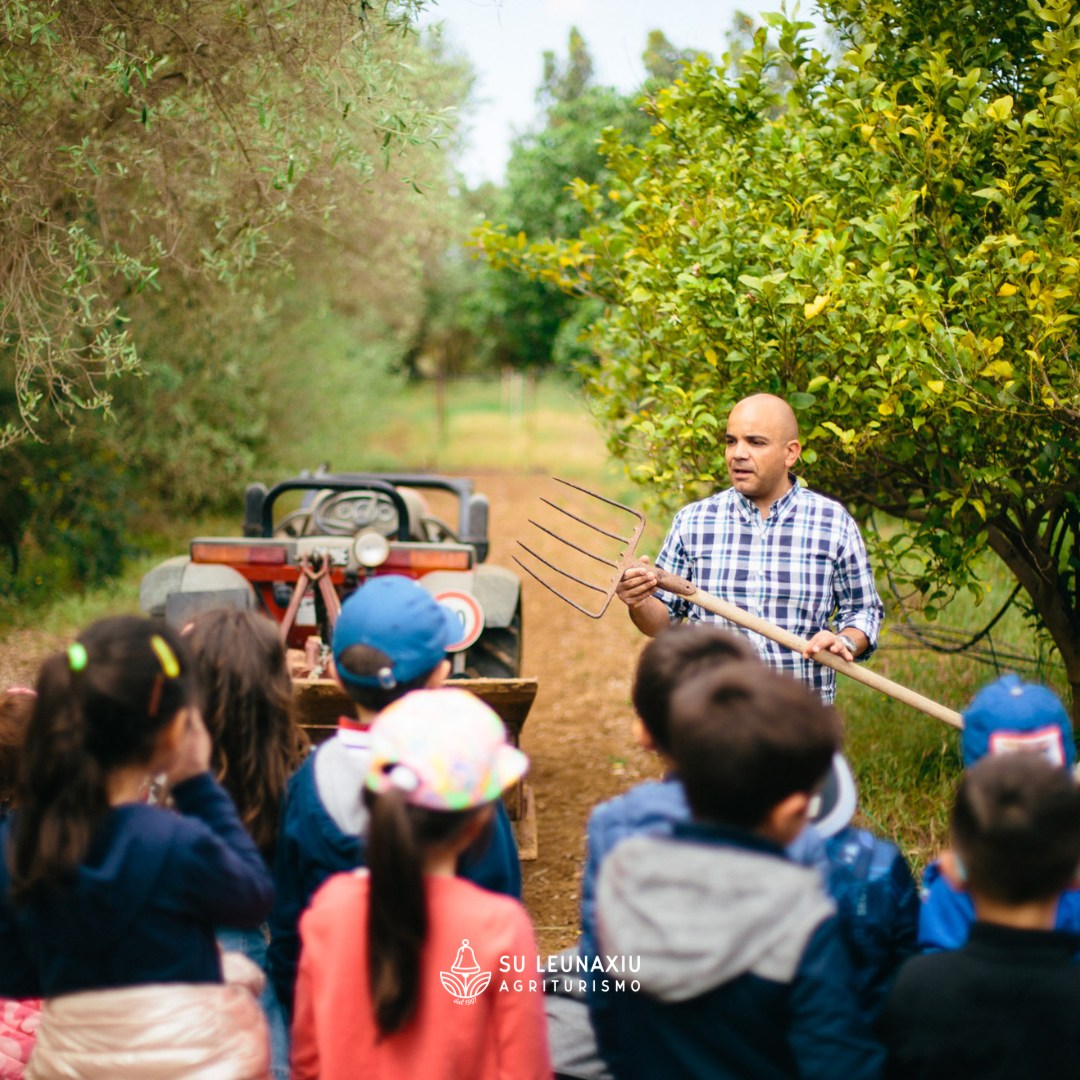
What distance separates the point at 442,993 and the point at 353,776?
1.69ft

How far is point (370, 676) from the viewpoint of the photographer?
222 cm

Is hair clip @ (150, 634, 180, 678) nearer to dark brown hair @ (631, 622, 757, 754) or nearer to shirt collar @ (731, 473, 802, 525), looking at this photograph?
dark brown hair @ (631, 622, 757, 754)

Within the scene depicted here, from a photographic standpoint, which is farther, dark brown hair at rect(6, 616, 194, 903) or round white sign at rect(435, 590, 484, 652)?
round white sign at rect(435, 590, 484, 652)

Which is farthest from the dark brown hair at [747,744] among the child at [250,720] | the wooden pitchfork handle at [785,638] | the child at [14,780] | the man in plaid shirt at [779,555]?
the child at [14,780]

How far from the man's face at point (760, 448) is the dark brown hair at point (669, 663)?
1.29 meters

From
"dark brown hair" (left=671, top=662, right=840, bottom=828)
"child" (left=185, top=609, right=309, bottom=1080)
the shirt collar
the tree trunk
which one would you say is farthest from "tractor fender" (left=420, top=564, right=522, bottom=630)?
"dark brown hair" (left=671, top=662, right=840, bottom=828)

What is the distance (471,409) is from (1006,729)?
22468 mm

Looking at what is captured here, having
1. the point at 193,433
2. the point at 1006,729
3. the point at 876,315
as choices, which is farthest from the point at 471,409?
the point at 1006,729

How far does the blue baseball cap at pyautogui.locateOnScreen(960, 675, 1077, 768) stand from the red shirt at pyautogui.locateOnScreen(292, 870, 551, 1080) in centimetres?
89

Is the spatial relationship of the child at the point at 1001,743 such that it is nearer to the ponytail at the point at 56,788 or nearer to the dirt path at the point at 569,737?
the ponytail at the point at 56,788

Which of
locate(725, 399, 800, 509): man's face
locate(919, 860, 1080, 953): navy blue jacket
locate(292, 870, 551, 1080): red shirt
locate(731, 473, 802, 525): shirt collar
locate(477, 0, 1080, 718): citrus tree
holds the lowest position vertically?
locate(292, 870, 551, 1080): red shirt

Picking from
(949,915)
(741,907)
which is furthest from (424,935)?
(949,915)

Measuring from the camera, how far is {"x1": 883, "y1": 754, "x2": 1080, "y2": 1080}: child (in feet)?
5.43

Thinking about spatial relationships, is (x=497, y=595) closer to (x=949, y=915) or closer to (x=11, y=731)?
(x=11, y=731)
